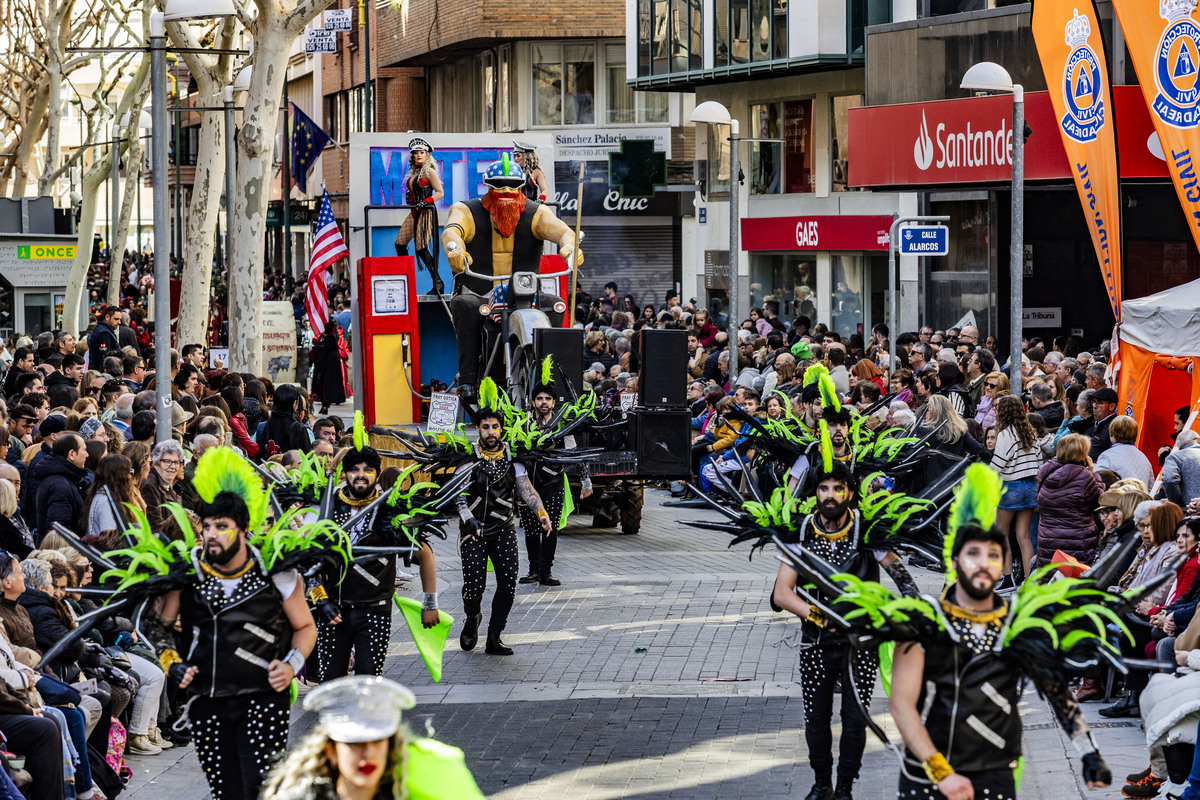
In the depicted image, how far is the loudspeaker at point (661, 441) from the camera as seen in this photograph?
16125 mm

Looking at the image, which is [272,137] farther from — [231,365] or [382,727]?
[382,727]

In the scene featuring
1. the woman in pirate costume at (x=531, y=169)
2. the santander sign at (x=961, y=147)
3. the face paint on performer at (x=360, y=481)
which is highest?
the santander sign at (x=961, y=147)

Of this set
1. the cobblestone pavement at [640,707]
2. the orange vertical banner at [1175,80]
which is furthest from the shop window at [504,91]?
the cobblestone pavement at [640,707]

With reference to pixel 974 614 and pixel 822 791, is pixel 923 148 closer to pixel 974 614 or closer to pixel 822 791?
pixel 822 791

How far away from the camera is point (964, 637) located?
6.27 metres

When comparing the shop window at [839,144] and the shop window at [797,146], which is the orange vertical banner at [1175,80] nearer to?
the shop window at [839,144]

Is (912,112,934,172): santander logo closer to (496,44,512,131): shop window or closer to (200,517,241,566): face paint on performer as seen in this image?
(200,517,241,566): face paint on performer

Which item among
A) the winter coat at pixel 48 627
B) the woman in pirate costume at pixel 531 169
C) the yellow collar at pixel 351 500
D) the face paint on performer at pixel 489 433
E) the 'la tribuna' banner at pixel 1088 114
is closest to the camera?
the winter coat at pixel 48 627

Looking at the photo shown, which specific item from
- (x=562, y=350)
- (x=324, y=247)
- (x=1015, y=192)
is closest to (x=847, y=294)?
(x=324, y=247)

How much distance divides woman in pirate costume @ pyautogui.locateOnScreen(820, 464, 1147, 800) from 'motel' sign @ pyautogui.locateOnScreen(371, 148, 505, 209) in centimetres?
1560

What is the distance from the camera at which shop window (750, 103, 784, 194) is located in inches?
1505

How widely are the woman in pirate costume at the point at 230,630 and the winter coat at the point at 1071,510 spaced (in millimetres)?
6573

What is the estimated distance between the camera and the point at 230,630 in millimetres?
7340

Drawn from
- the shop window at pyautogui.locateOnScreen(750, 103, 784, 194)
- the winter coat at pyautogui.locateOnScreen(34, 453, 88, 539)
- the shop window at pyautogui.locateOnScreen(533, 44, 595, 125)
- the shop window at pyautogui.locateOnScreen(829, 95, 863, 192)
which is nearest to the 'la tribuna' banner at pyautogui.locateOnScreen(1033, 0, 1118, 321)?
the winter coat at pyautogui.locateOnScreen(34, 453, 88, 539)
